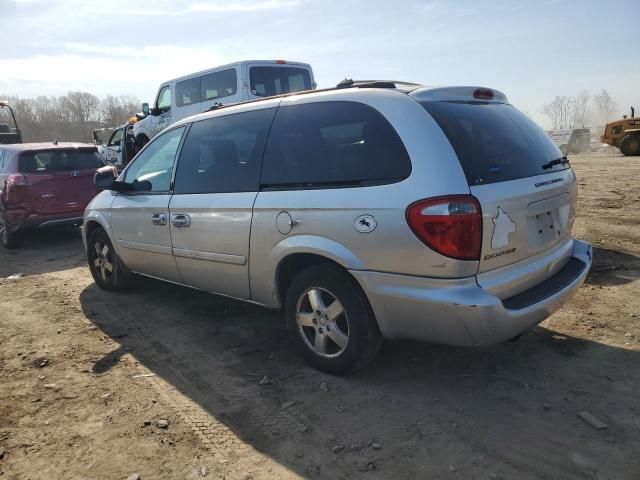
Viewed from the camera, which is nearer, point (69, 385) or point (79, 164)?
point (69, 385)

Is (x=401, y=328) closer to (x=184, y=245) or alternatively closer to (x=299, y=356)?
(x=299, y=356)

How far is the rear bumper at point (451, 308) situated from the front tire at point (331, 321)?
0.38 feet

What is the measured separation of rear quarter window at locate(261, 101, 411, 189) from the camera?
2879 millimetres

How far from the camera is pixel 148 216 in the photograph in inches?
176

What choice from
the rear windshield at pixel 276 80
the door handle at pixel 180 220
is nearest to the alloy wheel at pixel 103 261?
the door handle at pixel 180 220

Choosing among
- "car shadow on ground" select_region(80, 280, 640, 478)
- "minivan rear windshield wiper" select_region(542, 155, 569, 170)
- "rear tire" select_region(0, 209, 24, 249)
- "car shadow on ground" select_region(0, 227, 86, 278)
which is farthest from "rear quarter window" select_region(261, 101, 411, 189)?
"rear tire" select_region(0, 209, 24, 249)

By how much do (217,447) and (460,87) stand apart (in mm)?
2638

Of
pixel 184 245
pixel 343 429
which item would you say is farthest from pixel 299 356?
pixel 184 245

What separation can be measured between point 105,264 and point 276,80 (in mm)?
6911

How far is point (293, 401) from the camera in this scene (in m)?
3.07

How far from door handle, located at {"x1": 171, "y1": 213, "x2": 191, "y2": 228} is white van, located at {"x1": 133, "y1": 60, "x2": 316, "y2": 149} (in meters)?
6.81

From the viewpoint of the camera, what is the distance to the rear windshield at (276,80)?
10664 mm

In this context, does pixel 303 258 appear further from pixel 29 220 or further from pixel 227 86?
pixel 227 86

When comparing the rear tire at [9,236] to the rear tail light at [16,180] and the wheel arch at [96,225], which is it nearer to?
the rear tail light at [16,180]
